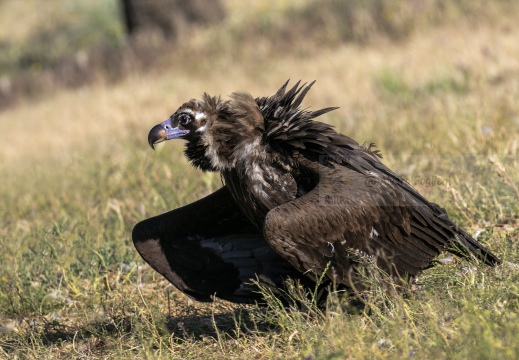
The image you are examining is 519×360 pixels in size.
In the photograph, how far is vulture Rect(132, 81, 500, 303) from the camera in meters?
4.47

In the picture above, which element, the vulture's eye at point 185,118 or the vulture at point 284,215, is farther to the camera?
the vulture's eye at point 185,118

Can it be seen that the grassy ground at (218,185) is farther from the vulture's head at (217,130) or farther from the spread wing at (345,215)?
the vulture's head at (217,130)

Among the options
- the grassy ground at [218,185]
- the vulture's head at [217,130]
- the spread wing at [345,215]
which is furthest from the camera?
the vulture's head at [217,130]

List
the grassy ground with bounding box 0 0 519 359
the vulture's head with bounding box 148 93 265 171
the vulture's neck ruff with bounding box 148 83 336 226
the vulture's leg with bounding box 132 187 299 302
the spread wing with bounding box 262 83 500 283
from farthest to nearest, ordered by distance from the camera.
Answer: the vulture's leg with bounding box 132 187 299 302 → the vulture's head with bounding box 148 93 265 171 → the vulture's neck ruff with bounding box 148 83 336 226 → the spread wing with bounding box 262 83 500 283 → the grassy ground with bounding box 0 0 519 359

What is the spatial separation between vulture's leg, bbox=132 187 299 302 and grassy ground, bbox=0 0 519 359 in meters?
0.26

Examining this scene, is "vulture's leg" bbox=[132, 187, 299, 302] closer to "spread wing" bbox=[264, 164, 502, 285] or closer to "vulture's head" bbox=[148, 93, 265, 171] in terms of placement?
"vulture's head" bbox=[148, 93, 265, 171]

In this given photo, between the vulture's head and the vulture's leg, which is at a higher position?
the vulture's head

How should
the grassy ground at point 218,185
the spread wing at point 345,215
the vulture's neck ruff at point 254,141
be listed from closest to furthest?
the grassy ground at point 218,185
the spread wing at point 345,215
the vulture's neck ruff at point 254,141

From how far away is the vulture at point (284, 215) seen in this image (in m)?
4.47

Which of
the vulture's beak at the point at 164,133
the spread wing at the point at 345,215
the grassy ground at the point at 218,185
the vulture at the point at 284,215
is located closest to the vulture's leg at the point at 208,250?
the vulture at the point at 284,215

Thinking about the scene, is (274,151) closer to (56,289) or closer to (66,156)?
(56,289)

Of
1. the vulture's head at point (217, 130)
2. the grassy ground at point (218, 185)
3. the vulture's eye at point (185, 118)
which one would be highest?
the vulture's eye at point (185, 118)

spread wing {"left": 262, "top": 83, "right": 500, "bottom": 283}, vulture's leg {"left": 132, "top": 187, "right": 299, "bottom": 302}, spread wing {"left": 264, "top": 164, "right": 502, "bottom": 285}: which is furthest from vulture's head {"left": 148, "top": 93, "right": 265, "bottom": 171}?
spread wing {"left": 264, "top": 164, "right": 502, "bottom": 285}

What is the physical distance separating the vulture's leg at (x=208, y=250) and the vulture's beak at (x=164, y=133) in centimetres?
47
